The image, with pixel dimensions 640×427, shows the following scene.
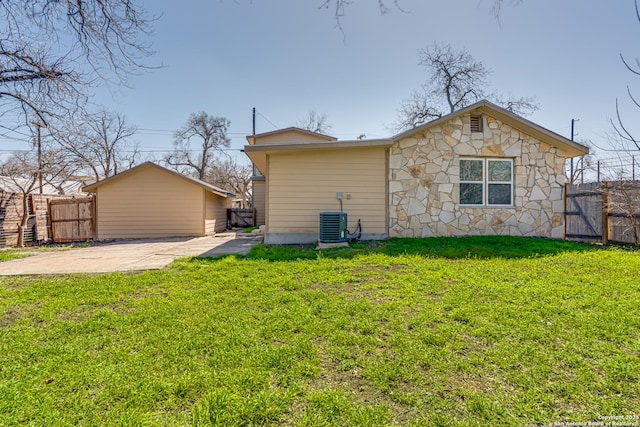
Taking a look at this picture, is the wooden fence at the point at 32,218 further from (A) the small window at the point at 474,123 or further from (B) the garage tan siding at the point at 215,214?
(A) the small window at the point at 474,123

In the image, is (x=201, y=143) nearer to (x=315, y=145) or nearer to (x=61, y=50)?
(x=315, y=145)

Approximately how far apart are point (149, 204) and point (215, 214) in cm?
307

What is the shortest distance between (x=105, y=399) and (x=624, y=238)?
10.8 metres

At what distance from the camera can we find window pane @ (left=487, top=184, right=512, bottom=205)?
333 inches

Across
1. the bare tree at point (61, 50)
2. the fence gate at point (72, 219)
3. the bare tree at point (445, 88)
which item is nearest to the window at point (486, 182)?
the bare tree at point (61, 50)

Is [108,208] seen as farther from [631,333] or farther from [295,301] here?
[631,333]

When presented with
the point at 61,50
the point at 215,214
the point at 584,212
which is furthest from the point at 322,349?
the point at 215,214

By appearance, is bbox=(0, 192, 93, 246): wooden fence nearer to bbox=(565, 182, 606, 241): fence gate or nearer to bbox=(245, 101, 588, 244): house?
bbox=(245, 101, 588, 244): house

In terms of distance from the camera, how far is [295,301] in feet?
12.0

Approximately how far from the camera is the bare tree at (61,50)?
3.04m

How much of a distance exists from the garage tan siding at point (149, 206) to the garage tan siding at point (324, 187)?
5177mm

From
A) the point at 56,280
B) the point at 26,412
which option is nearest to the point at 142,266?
the point at 56,280

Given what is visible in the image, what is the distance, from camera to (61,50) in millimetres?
3590

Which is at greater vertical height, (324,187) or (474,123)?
(474,123)
